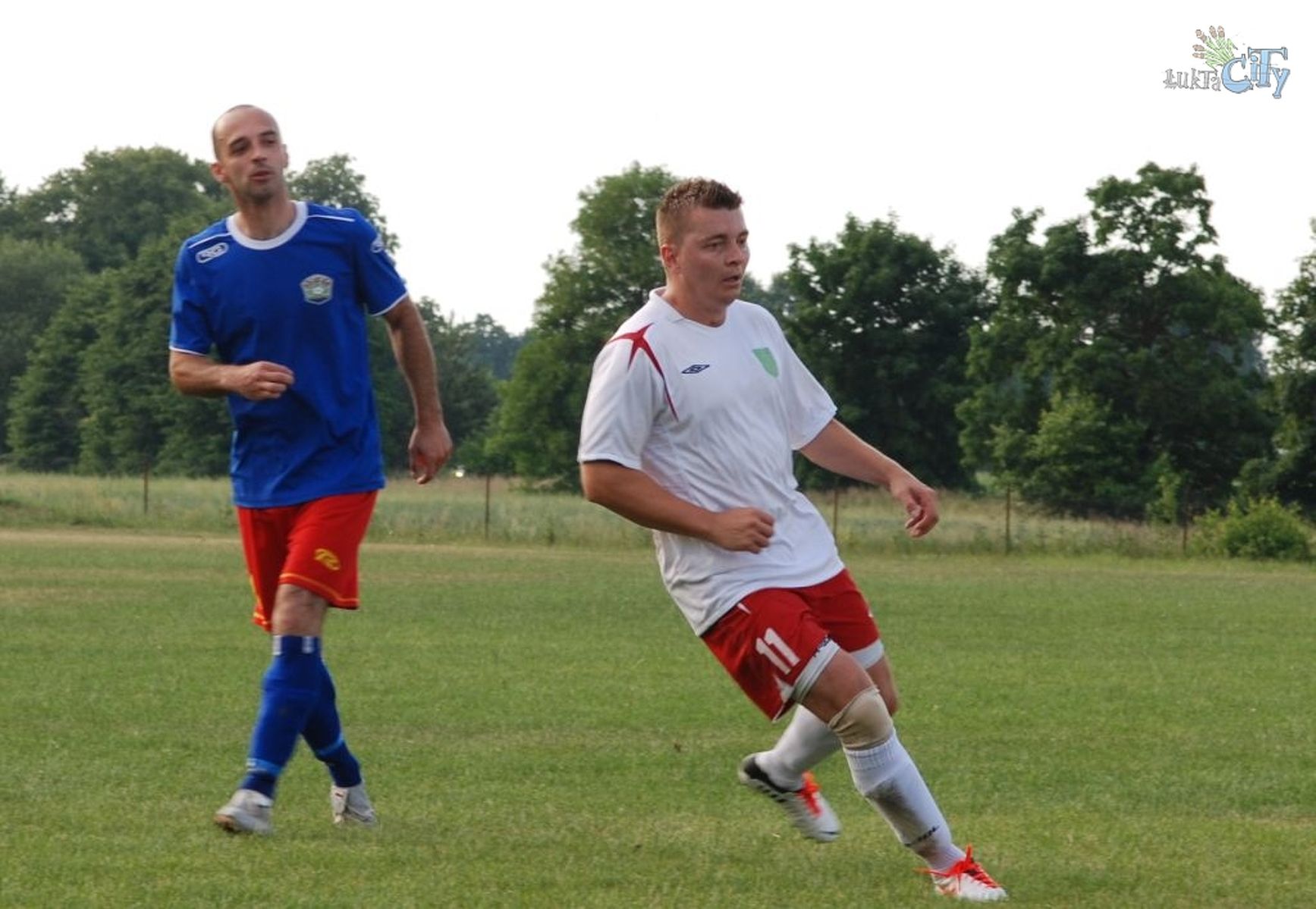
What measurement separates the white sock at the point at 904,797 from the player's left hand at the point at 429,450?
6.29ft

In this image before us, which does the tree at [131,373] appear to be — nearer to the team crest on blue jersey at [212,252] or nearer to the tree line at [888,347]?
the tree line at [888,347]

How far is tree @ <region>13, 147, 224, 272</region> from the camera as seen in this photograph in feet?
346

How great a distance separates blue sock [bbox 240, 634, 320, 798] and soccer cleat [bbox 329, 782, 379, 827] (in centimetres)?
40

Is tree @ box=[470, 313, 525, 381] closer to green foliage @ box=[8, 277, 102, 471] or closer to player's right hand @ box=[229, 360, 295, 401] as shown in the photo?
green foliage @ box=[8, 277, 102, 471]

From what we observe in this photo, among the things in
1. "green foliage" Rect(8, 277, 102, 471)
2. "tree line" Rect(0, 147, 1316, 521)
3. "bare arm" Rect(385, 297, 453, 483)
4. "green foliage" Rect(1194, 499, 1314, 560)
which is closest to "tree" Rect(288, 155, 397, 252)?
"tree line" Rect(0, 147, 1316, 521)

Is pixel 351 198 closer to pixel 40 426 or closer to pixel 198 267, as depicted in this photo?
pixel 40 426

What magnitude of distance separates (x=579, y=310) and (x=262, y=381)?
82.4m

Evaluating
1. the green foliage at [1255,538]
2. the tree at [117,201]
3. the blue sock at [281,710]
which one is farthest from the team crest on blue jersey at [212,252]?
the tree at [117,201]

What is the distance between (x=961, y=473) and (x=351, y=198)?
43043 mm

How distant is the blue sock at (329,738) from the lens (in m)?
7.09

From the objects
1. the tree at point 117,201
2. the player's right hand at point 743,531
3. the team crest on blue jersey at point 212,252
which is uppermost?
the tree at point 117,201

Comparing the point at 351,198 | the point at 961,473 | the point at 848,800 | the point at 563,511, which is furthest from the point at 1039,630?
the point at 351,198

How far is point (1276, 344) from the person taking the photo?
5797 cm

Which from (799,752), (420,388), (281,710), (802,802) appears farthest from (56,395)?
(799,752)
